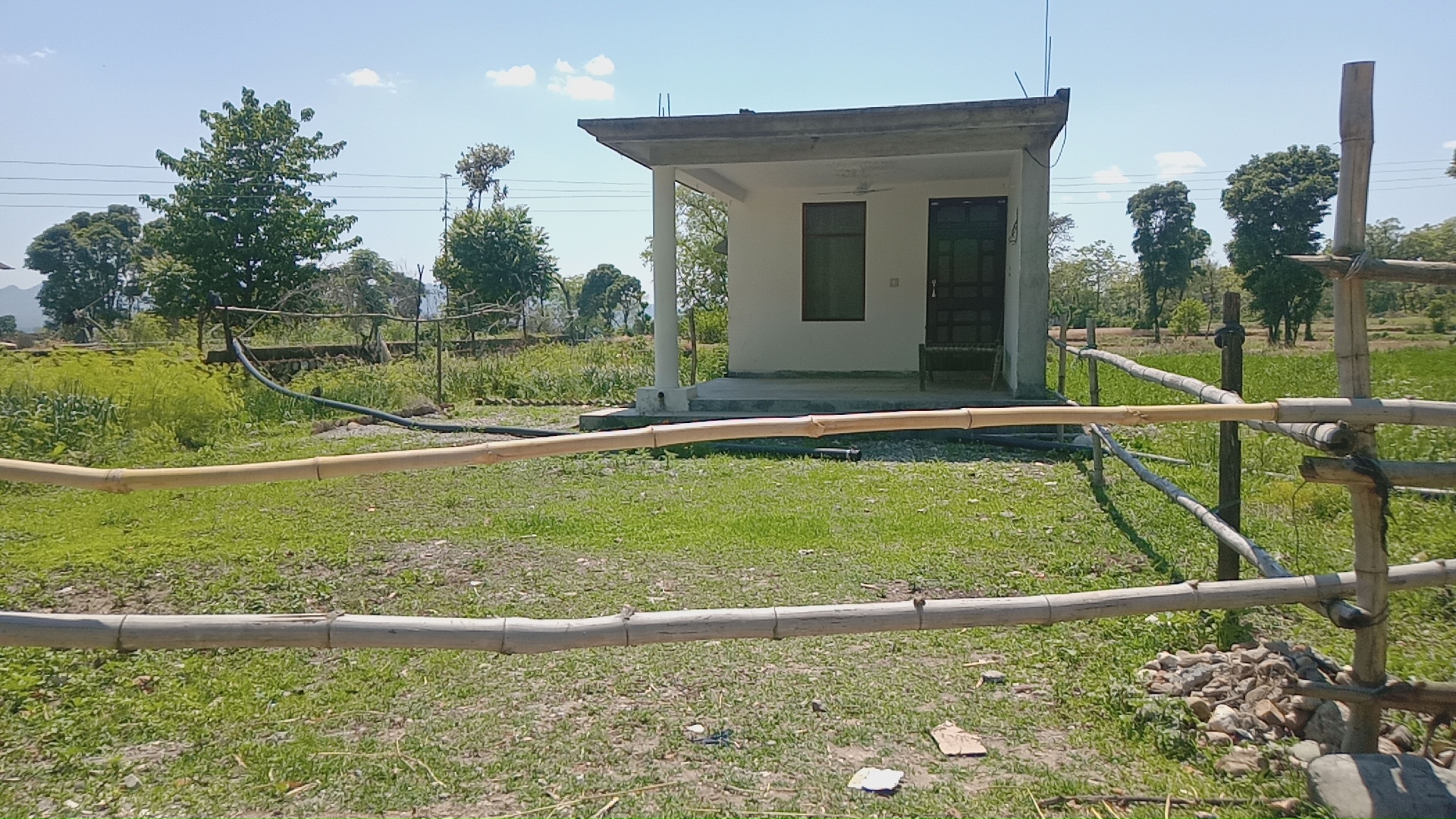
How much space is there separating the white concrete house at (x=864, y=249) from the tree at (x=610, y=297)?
1970 centimetres

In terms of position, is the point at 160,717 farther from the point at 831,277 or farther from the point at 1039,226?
the point at 831,277

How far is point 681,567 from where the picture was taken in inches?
175

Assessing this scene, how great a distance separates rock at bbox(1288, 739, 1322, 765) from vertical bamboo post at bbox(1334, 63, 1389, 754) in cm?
8

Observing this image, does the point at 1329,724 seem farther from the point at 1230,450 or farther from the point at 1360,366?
the point at 1230,450

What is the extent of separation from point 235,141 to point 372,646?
821 inches

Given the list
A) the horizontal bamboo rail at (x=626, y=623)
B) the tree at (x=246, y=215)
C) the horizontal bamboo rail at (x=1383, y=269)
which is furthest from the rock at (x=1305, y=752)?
the tree at (x=246, y=215)

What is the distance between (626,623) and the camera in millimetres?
2344

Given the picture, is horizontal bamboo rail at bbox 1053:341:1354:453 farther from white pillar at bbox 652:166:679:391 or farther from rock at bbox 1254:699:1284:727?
white pillar at bbox 652:166:679:391

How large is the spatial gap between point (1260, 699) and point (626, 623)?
1.88 m

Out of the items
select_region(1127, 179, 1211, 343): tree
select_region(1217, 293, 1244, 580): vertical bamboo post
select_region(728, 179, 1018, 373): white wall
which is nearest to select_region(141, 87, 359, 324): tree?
select_region(728, 179, 1018, 373): white wall

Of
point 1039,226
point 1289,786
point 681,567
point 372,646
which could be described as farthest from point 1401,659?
point 1039,226

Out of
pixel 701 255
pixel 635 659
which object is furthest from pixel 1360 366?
pixel 701 255

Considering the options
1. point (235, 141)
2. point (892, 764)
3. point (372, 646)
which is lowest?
point (892, 764)

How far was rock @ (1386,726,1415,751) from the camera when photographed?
245cm
